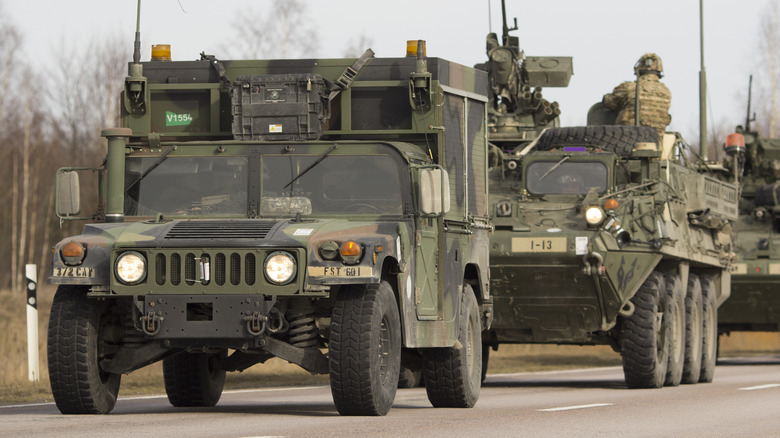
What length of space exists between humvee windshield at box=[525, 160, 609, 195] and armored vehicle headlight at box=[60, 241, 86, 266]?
954 centimetres

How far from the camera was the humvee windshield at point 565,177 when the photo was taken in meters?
20.8

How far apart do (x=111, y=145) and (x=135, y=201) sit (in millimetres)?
479

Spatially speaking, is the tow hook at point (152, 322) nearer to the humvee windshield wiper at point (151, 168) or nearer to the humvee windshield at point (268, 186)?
the humvee windshield at point (268, 186)

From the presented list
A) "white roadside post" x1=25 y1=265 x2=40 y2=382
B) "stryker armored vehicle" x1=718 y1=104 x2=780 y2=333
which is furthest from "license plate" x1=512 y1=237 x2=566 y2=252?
"stryker armored vehicle" x1=718 y1=104 x2=780 y2=333

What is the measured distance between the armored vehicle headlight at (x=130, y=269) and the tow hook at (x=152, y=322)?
26cm

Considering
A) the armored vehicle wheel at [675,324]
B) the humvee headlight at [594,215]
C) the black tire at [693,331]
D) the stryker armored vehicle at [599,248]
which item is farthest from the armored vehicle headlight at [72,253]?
the black tire at [693,331]

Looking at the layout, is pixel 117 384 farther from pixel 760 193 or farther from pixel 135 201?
pixel 760 193

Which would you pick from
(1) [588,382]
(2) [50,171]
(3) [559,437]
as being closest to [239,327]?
(3) [559,437]

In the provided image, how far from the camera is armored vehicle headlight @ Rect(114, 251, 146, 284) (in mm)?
12062

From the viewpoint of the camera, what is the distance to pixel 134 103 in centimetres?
1439

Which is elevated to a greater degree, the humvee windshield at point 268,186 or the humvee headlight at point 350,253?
the humvee windshield at point 268,186

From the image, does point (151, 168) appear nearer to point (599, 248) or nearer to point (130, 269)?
point (130, 269)

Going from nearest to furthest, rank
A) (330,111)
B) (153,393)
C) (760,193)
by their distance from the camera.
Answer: (330,111) < (153,393) < (760,193)

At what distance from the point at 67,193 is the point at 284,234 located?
2.04 meters
